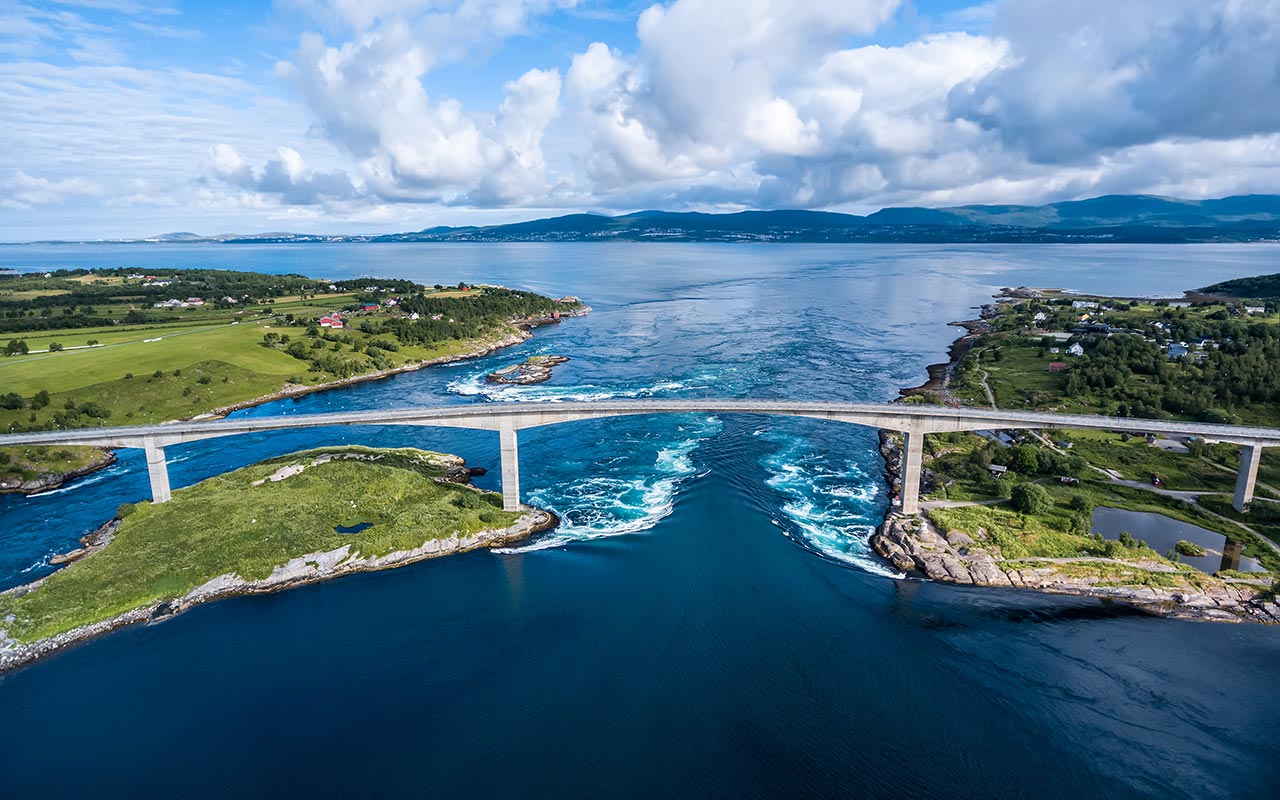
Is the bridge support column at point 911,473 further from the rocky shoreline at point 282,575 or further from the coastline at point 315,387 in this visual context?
the coastline at point 315,387

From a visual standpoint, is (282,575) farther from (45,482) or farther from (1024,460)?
(1024,460)

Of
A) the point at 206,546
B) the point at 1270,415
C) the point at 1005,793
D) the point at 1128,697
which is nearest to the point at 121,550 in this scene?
the point at 206,546

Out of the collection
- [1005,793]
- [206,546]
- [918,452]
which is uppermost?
[918,452]

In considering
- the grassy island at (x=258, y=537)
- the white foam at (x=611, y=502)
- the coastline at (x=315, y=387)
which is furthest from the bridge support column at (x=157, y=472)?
the white foam at (x=611, y=502)

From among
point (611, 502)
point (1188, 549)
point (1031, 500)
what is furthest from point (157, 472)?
point (1188, 549)

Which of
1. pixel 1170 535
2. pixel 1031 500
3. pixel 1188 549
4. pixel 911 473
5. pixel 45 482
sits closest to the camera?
pixel 1188 549

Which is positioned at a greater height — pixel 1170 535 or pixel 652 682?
pixel 1170 535

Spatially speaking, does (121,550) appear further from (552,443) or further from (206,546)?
(552,443)
